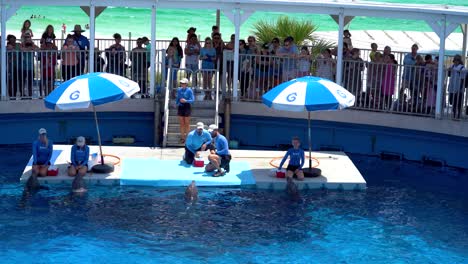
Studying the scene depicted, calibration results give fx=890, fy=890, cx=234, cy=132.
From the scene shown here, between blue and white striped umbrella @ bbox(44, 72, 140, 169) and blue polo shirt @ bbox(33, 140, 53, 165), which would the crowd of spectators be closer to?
blue and white striped umbrella @ bbox(44, 72, 140, 169)

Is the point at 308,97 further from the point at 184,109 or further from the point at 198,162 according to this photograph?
the point at 184,109

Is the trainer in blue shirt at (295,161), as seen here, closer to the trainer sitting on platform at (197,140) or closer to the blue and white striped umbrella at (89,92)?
the trainer sitting on platform at (197,140)

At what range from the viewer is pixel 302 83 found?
2075 centimetres

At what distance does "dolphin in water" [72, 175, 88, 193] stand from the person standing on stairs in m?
3.76

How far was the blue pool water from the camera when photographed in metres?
16.7

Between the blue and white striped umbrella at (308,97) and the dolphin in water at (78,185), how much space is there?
15.2ft

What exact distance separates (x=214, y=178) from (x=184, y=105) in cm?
292

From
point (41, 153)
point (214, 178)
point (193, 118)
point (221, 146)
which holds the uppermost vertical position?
point (193, 118)

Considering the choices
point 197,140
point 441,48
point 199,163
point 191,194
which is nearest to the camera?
point 191,194

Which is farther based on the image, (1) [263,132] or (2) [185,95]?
(1) [263,132]

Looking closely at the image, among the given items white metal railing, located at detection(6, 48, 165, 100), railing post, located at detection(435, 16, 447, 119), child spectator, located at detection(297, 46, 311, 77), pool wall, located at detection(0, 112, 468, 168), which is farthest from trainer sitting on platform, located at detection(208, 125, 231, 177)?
railing post, located at detection(435, 16, 447, 119)

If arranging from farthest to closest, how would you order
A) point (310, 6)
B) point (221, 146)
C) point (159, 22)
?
point (159, 22)
point (310, 6)
point (221, 146)

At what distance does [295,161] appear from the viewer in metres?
20.8

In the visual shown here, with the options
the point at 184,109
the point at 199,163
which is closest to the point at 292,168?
the point at 199,163
